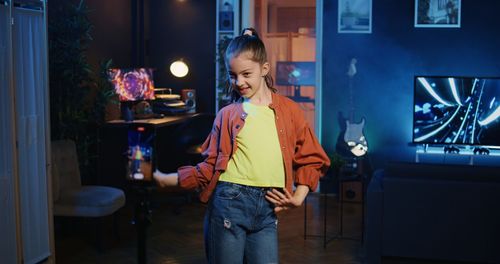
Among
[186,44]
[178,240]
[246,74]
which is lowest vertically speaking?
[178,240]

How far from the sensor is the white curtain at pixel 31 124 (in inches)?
148

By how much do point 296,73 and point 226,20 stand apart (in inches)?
44.5

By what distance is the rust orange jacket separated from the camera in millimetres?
2221

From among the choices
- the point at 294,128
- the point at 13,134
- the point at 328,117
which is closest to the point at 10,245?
the point at 13,134

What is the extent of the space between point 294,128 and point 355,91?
474 centimetres

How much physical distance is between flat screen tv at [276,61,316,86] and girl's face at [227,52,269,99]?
5468 millimetres

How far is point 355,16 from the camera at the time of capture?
6.84m

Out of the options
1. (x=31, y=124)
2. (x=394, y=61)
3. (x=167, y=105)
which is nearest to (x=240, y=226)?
(x=31, y=124)

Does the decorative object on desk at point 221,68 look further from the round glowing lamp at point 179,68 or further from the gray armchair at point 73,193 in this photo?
the gray armchair at point 73,193

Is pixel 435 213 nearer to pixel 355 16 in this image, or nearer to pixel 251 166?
pixel 251 166

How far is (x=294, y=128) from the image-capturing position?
2295 mm

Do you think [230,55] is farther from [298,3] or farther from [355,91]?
[298,3]

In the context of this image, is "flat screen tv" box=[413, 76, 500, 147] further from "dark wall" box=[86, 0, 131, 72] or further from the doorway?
"dark wall" box=[86, 0, 131, 72]

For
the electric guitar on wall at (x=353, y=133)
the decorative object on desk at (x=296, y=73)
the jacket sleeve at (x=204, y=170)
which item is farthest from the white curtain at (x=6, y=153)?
the decorative object on desk at (x=296, y=73)
